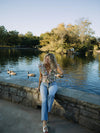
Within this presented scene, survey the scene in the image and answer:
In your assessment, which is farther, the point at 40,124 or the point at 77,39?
the point at 77,39

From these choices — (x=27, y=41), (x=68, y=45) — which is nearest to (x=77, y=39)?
(x=68, y=45)

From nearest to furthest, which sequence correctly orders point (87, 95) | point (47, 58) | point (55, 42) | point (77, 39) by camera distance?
point (87, 95) < point (47, 58) < point (55, 42) < point (77, 39)

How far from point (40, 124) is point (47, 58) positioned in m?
1.59

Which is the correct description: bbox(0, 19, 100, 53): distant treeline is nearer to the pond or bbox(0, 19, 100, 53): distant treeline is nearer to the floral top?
the pond

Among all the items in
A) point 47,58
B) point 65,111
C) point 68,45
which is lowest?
point 65,111

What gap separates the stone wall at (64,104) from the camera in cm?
258

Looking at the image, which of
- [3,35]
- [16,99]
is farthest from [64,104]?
[3,35]

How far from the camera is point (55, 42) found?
48.4 metres

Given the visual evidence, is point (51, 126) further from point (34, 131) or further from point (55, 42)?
point (55, 42)

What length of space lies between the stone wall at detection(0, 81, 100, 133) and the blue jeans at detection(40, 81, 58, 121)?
24 centimetres

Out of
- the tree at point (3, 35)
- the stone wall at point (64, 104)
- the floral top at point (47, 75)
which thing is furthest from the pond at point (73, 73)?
the tree at point (3, 35)

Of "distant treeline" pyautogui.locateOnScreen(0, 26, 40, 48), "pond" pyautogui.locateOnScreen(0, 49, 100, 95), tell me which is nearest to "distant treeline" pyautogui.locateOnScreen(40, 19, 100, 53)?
"pond" pyautogui.locateOnScreen(0, 49, 100, 95)

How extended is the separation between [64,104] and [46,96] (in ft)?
1.62

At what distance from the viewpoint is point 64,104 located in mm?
2955
